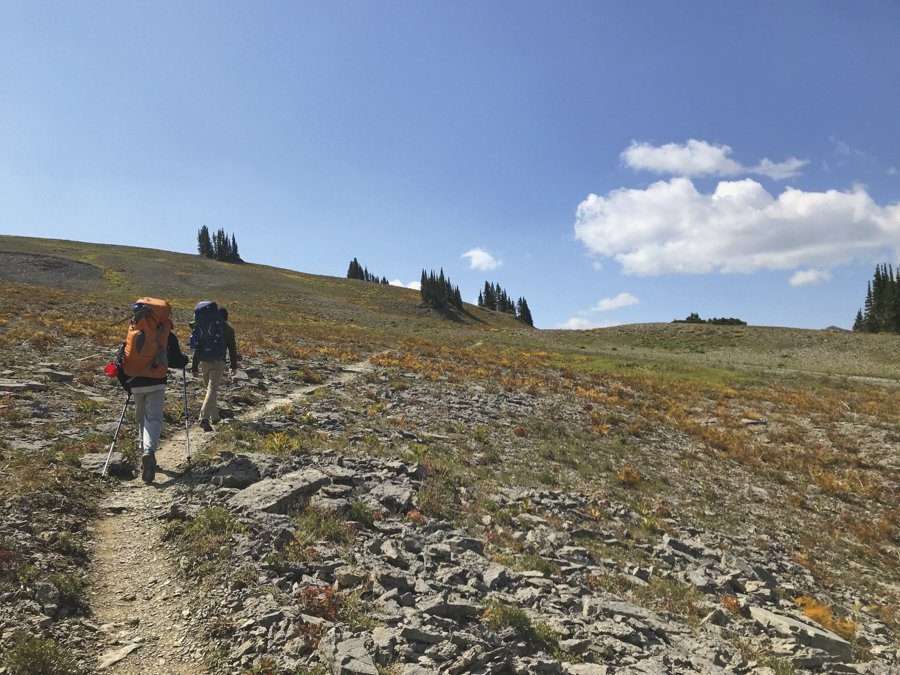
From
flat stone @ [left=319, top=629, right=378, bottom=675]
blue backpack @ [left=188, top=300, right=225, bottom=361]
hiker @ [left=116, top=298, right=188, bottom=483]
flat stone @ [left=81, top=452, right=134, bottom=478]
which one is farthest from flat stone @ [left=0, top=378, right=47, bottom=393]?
flat stone @ [left=319, top=629, right=378, bottom=675]

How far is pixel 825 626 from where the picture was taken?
8766 millimetres

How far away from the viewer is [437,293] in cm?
12050

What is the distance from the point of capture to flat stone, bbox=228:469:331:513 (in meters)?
8.54

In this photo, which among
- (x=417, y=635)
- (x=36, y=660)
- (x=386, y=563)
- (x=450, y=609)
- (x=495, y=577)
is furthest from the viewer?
(x=495, y=577)

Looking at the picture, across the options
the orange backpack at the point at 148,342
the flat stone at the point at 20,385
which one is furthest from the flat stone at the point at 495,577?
the flat stone at the point at 20,385

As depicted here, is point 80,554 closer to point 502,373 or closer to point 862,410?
point 502,373

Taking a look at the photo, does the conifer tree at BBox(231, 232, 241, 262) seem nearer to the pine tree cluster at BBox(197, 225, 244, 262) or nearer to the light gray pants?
the pine tree cluster at BBox(197, 225, 244, 262)

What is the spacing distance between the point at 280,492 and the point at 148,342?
403 cm

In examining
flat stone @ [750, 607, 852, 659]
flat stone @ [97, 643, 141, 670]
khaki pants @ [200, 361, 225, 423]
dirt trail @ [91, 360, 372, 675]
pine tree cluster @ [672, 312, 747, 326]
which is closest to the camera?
flat stone @ [97, 643, 141, 670]

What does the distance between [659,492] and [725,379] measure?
96.6 feet

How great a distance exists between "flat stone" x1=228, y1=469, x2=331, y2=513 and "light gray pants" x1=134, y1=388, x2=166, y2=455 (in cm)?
218

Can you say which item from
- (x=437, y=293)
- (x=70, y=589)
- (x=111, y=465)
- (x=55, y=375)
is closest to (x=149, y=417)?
(x=111, y=465)

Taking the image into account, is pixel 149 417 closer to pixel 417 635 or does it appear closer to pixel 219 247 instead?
pixel 417 635

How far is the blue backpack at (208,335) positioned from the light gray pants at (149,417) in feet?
12.7
